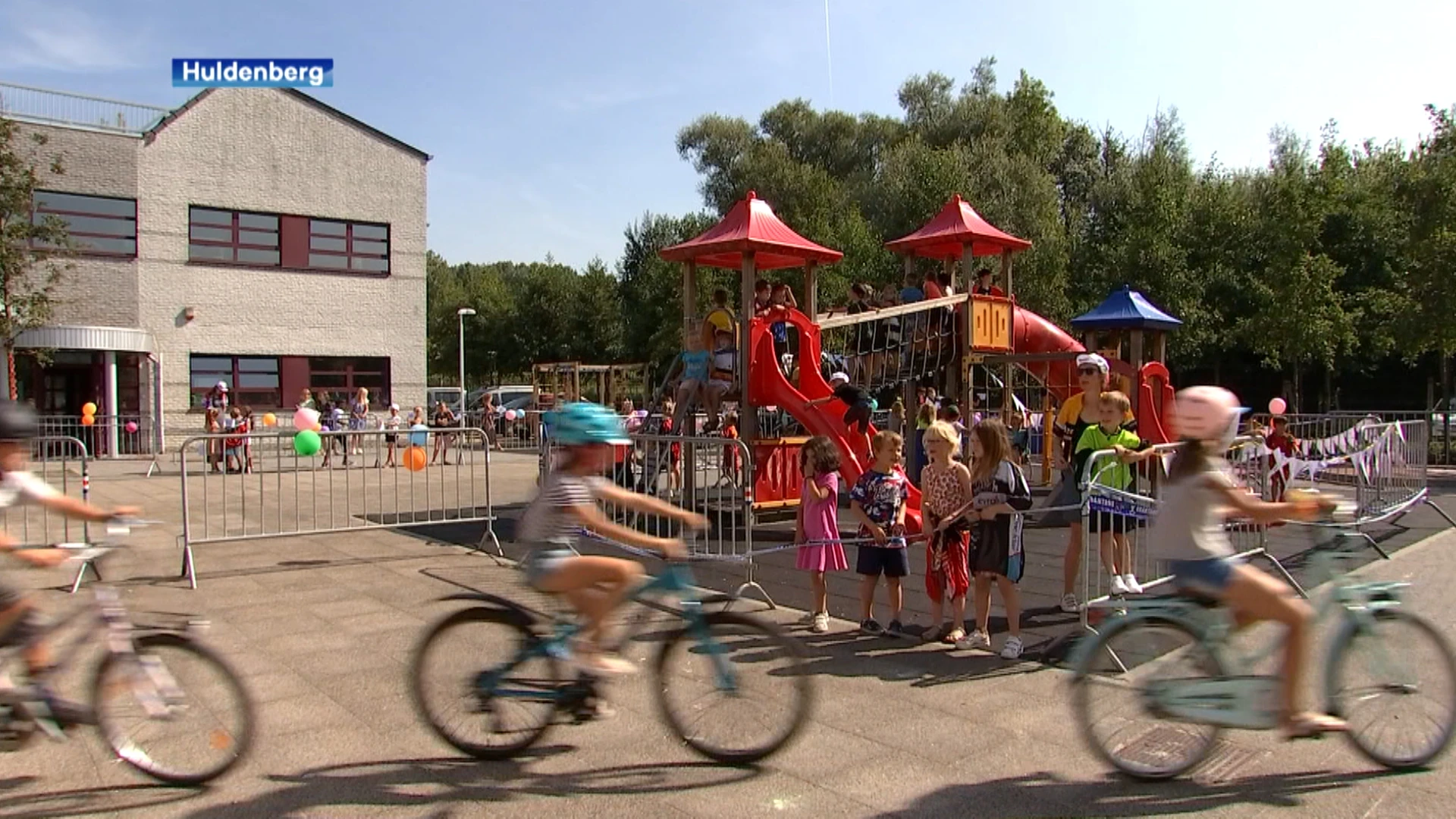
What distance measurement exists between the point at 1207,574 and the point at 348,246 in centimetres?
3029

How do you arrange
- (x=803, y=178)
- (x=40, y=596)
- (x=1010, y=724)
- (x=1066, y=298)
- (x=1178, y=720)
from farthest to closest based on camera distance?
(x=803, y=178) → (x=1066, y=298) → (x=40, y=596) → (x=1010, y=724) → (x=1178, y=720)

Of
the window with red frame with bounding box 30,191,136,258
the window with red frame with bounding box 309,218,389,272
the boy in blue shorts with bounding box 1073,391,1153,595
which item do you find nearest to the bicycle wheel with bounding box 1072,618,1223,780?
the boy in blue shorts with bounding box 1073,391,1153,595

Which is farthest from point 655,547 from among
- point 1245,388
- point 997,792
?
point 1245,388

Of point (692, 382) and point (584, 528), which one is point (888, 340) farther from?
point (584, 528)

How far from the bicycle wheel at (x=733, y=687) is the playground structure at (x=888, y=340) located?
19.7ft

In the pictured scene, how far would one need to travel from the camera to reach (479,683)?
15.1 feet

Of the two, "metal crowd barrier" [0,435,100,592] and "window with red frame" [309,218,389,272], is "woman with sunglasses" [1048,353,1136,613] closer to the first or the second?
"metal crowd barrier" [0,435,100,592]

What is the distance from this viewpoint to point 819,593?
7.35 m

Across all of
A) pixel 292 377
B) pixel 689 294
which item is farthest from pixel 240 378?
pixel 689 294

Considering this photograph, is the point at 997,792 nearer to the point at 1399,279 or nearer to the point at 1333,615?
the point at 1333,615

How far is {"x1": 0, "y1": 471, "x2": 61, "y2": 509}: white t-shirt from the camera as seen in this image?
4.48 meters

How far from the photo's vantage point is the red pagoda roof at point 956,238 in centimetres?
1636

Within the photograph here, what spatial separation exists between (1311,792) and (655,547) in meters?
2.98

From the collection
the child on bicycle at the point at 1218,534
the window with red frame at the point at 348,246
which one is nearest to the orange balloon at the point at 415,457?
the child on bicycle at the point at 1218,534
